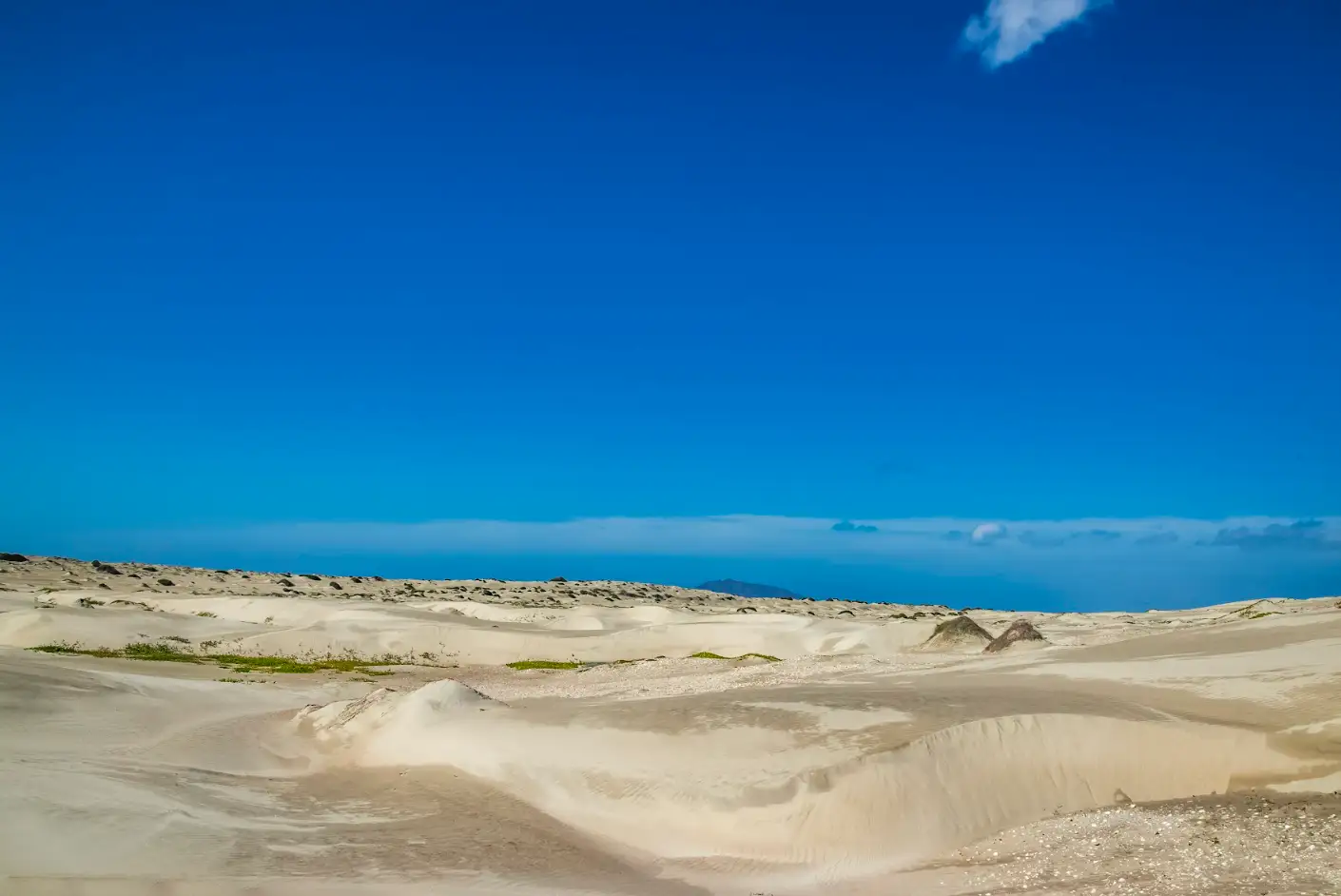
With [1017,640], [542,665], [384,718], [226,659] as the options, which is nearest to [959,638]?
[1017,640]

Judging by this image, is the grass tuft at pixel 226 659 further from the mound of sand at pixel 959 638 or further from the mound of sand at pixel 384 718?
the mound of sand at pixel 959 638

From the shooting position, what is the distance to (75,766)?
1291 centimetres

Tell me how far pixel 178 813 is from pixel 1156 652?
16274 millimetres

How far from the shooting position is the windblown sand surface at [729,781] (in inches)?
395

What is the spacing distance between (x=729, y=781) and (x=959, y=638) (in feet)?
56.9

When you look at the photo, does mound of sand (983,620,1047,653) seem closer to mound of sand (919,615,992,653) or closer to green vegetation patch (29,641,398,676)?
mound of sand (919,615,992,653)

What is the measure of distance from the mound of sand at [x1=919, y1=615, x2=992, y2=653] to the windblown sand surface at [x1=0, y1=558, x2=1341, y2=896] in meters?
6.95

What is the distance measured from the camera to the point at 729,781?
12.7 m

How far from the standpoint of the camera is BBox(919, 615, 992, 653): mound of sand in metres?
27.9

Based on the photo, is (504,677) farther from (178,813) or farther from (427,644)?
(178,813)

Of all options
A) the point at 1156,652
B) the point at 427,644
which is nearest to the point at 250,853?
the point at 1156,652

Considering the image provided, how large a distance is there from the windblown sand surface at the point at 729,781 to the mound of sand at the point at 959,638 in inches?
274

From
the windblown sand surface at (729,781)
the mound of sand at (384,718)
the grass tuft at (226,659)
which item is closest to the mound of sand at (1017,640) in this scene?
the windblown sand surface at (729,781)

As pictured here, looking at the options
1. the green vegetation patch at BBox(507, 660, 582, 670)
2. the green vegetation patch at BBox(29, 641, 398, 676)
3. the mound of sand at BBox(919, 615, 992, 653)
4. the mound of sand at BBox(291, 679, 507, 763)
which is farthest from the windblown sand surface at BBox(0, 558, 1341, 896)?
the green vegetation patch at BBox(507, 660, 582, 670)
